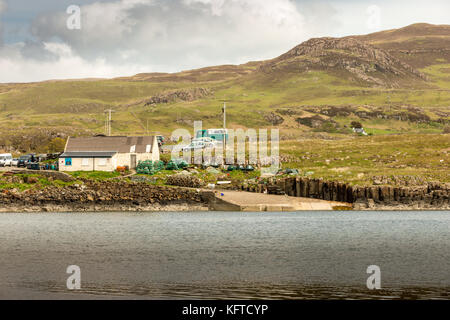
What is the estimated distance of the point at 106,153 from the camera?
8588 cm

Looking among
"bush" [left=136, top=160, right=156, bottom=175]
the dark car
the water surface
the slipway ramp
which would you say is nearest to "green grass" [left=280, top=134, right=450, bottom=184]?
the slipway ramp

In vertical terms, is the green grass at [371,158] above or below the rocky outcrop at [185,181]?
above

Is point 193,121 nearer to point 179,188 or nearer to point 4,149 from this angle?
point 4,149

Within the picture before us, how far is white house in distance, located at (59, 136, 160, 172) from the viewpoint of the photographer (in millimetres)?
84562

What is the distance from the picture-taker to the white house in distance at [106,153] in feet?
277

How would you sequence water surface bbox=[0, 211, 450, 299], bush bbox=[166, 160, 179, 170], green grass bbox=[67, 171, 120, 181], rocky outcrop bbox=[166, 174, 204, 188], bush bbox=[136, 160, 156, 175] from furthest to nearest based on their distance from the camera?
bush bbox=[166, 160, 179, 170], bush bbox=[136, 160, 156, 175], green grass bbox=[67, 171, 120, 181], rocky outcrop bbox=[166, 174, 204, 188], water surface bbox=[0, 211, 450, 299]

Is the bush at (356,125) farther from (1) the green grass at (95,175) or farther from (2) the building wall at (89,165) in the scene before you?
(1) the green grass at (95,175)

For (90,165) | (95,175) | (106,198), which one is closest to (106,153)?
(90,165)

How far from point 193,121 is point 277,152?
100775 millimetres

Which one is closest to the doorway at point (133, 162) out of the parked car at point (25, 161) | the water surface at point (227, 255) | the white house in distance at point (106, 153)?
the white house in distance at point (106, 153)

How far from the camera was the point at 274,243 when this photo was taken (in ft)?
157

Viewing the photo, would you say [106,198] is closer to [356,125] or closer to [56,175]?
[56,175]

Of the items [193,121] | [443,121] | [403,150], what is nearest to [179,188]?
[403,150]

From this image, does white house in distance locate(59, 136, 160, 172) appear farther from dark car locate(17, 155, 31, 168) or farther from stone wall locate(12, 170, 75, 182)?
dark car locate(17, 155, 31, 168)
